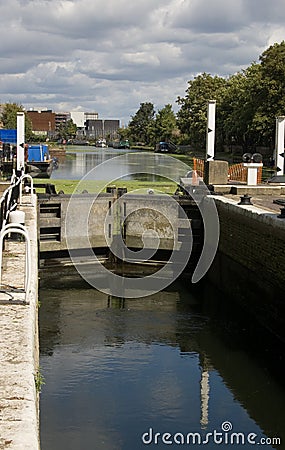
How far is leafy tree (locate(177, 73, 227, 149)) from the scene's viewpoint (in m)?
69.5

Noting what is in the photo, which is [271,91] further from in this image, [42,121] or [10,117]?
[42,121]

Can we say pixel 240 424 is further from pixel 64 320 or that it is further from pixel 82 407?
pixel 64 320

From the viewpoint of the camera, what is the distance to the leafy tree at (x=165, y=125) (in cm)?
9894

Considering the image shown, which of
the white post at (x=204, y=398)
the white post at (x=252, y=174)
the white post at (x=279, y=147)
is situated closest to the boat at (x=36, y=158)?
the white post at (x=279, y=147)

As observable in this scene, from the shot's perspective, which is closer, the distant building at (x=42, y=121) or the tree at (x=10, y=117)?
the tree at (x=10, y=117)

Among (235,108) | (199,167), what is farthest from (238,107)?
(199,167)

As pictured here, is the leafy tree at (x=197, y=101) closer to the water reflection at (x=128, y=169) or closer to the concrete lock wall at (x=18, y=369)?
the water reflection at (x=128, y=169)

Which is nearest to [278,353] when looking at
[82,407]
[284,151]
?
[82,407]

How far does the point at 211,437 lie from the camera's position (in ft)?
28.4

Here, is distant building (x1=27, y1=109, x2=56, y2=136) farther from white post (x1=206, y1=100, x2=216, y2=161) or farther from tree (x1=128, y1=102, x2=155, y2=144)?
white post (x1=206, y1=100, x2=216, y2=161)

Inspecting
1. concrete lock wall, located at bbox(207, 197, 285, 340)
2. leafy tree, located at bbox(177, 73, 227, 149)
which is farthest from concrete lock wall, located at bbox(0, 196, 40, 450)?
leafy tree, located at bbox(177, 73, 227, 149)

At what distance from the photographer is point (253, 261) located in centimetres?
1374

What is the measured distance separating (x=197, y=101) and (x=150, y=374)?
6279cm

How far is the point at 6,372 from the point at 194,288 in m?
11.8
